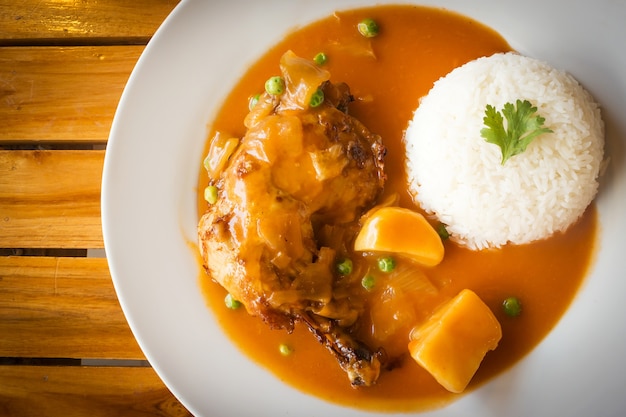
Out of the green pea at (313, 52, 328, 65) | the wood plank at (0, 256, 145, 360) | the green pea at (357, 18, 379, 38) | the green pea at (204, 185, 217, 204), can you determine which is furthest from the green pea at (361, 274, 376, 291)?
the wood plank at (0, 256, 145, 360)

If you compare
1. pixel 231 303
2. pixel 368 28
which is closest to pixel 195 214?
pixel 231 303

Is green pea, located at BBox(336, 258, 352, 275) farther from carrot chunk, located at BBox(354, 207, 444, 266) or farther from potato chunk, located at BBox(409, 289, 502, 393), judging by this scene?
potato chunk, located at BBox(409, 289, 502, 393)

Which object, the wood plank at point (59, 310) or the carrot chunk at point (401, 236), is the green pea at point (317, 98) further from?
the wood plank at point (59, 310)

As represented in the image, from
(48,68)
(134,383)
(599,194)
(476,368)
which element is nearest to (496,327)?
(476,368)

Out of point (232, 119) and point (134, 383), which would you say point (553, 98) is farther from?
point (134, 383)

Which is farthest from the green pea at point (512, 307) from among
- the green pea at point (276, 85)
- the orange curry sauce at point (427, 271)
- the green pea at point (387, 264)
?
the green pea at point (276, 85)

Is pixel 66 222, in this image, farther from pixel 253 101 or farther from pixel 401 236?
pixel 401 236

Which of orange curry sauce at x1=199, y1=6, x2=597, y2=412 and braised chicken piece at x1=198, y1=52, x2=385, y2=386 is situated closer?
braised chicken piece at x1=198, y1=52, x2=385, y2=386
